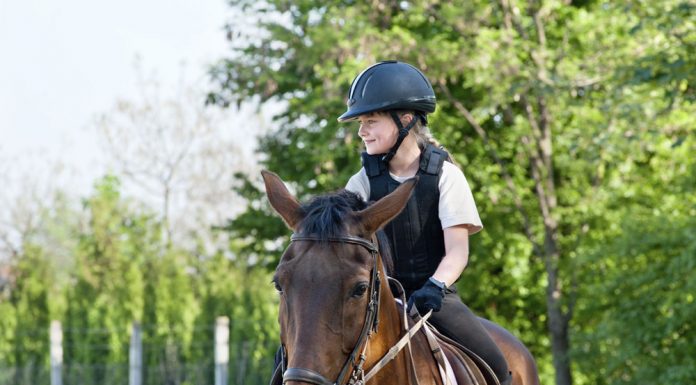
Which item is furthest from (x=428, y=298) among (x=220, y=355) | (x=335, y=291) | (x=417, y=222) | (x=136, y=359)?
(x=136, y=359)

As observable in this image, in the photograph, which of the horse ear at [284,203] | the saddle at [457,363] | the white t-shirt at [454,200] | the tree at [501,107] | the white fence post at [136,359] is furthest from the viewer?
the white fence post at [136,359]

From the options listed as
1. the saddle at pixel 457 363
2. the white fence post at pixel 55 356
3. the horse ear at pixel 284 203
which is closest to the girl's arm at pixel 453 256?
the saddle at pixel 457 363

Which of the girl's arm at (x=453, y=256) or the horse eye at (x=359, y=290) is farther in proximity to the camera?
the girl's arm at (x=453, y=256)

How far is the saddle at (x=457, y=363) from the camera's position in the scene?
4598 mm

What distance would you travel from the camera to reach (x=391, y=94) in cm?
482

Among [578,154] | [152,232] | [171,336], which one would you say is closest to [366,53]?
[578,154]

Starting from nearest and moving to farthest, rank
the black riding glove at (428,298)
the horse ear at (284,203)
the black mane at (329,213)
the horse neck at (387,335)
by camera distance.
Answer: the black mane at (329,213) → the horse ear at (284,203) → the horse neck at (387,335) → the black riding glove at (428,298)

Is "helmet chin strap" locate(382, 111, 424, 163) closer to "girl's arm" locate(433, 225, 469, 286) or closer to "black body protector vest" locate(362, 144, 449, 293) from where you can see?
"black body protector vest" locate(362, 144, 449, 293)

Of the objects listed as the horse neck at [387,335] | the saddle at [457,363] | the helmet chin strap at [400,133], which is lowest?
the saddle at [457,363]

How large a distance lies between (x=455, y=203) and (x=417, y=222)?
189 millimetres

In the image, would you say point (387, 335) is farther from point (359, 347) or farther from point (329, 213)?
point (329, 213)

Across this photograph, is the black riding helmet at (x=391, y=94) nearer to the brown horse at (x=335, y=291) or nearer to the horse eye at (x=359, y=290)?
the brown horse at (x=335, y=291)

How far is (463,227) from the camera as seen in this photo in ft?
15.9

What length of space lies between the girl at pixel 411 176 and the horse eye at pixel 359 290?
0.98 metres
